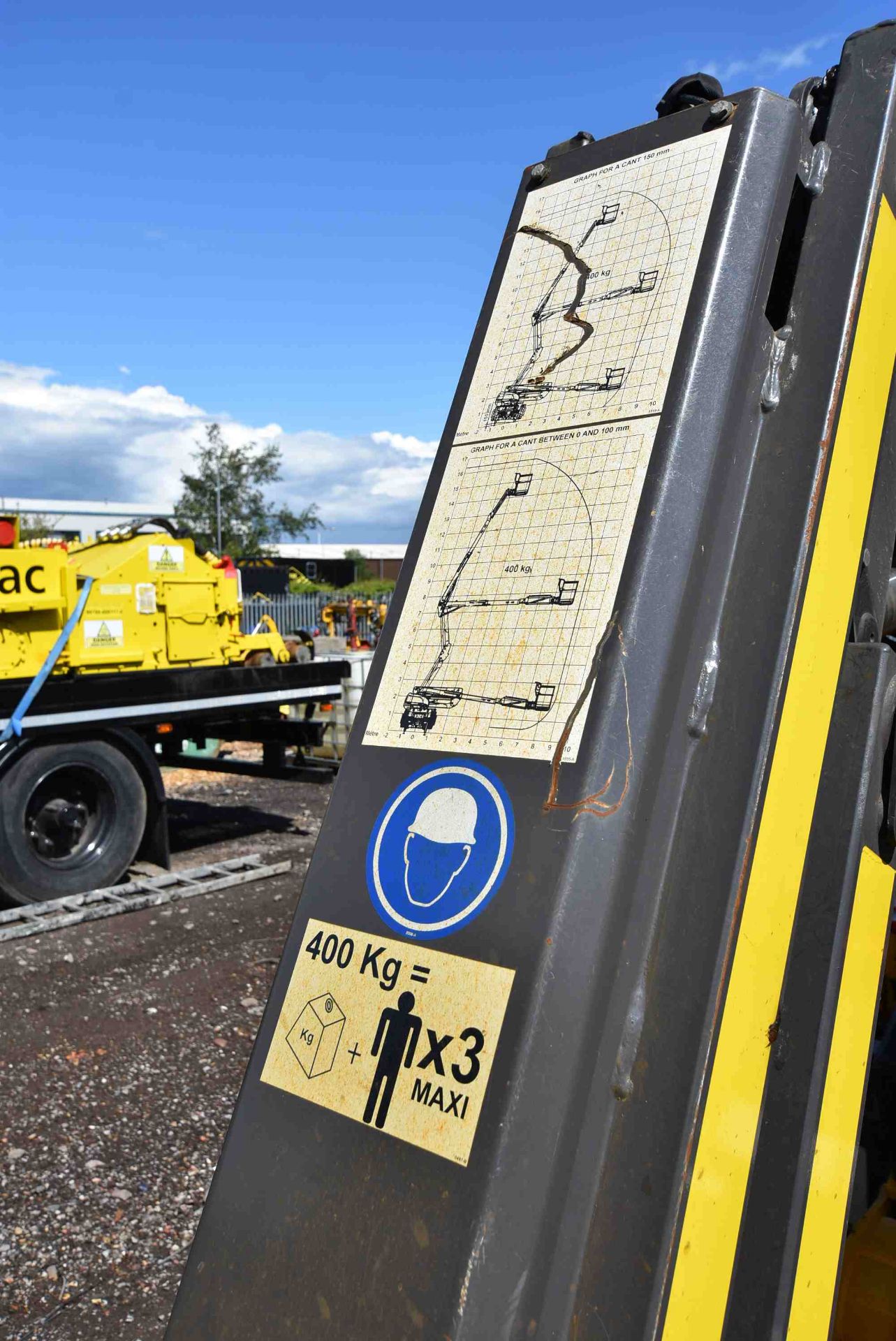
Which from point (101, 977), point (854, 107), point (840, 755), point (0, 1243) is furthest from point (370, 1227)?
point (101, 977)

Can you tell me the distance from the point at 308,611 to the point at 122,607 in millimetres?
24737

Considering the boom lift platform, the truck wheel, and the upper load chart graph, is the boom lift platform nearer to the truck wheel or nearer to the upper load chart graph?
the upper load chart graph

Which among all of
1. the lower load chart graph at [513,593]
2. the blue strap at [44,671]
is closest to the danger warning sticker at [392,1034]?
the lower load chart graph at [513,593]

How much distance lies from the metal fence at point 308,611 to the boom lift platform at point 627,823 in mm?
24127

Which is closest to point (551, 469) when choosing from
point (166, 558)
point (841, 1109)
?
point (841, 1109)

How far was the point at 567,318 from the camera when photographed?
1494mm

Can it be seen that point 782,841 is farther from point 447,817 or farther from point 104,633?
point 104,633

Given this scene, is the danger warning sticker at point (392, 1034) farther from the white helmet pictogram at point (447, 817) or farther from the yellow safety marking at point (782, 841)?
the yellow safety marking at point (782, 841)

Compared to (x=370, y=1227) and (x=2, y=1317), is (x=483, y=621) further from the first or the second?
(x=2, y=1317)

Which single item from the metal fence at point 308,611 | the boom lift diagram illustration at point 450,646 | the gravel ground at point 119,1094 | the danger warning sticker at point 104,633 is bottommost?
the gravel ground at point 119,1094

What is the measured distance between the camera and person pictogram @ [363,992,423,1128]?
1231 mm

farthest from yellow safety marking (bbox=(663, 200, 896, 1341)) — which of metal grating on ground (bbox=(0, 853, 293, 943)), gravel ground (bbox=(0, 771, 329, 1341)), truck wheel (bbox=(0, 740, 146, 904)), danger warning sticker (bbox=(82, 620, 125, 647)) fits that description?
danger warning sticker (bbox=(82, 620, 125, 647))

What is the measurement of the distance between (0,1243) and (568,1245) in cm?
265

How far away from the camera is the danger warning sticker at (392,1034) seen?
3.87 feet
